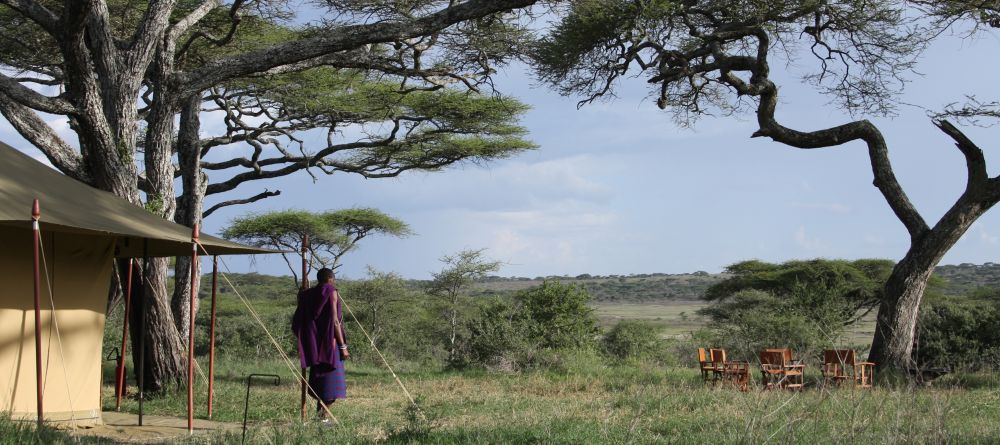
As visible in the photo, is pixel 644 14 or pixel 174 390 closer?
pixel 174 390

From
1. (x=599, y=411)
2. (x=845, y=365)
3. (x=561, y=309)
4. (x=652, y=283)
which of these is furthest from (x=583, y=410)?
(x=652, y=283)

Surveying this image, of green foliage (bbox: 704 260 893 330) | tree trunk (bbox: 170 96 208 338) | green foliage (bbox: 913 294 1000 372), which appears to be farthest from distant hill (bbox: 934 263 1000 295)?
tree trunk (bbox: 170 96 208 338)

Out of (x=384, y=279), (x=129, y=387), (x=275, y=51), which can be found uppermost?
(x=275, y=51)

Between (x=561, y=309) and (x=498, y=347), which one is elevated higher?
(x=561, y=309)

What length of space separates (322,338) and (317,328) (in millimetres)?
101

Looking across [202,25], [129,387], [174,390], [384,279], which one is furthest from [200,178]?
[384,279]

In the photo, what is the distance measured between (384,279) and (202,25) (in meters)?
13.1

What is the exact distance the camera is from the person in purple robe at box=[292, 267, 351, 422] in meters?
8.02

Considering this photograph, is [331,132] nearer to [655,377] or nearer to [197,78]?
[197,78]

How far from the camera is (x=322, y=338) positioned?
808 cm

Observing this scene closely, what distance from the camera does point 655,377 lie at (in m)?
11.9

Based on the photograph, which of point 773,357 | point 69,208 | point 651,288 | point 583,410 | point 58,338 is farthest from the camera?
point 651,288

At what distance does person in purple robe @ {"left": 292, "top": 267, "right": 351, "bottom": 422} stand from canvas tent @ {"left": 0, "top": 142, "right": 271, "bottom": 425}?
34.6 inches

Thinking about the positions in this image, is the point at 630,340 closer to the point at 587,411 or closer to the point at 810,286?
the point at 810,286
